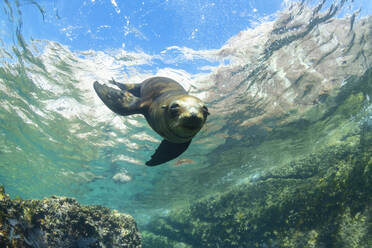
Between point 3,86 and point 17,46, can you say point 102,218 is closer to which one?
point 17,46

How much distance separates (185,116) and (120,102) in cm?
188

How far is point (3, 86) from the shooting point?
10984mm

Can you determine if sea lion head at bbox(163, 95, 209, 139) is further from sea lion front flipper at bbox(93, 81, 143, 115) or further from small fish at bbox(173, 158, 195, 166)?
small fish at bbox(173, 158, 195, 166)

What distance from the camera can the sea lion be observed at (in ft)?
7.76

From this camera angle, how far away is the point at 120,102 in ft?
12.3

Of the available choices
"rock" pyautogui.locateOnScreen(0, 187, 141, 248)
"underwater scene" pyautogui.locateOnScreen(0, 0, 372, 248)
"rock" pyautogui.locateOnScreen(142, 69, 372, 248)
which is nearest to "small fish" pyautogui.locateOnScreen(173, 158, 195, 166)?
"underwater scene" pyautogui.locateOnScreen(0, 0, 372, 248)

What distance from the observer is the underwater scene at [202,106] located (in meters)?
5.67

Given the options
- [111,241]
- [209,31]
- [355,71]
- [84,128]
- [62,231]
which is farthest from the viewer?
[84,128]

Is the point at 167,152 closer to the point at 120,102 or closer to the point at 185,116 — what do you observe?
the point at 120,102

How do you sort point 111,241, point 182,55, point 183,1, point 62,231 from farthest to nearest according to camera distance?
point 182,55, point 183,1, point 111,241, point 62,231

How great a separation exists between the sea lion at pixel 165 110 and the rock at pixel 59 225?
2592 mm

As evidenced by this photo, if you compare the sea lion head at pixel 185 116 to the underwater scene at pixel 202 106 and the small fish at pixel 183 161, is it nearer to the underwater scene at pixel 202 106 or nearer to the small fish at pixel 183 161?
the underwater scene at pixel 202 106

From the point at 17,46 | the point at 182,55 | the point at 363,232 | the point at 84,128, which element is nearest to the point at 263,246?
the point at 363,232

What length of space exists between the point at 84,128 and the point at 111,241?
27.5 feet
